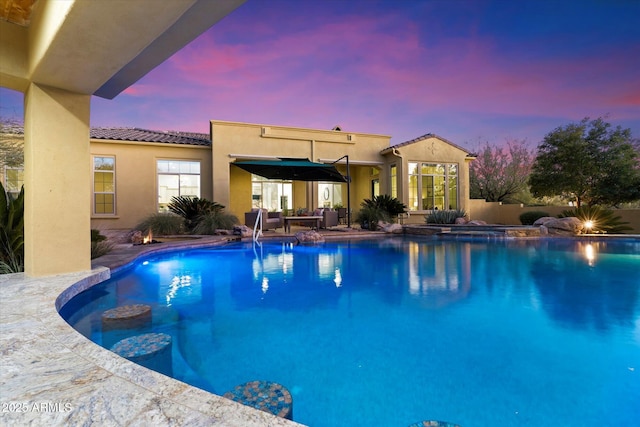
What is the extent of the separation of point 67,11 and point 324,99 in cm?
1769

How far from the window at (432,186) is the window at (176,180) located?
10.5 m

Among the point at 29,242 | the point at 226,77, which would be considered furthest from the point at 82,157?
the point at 226,77

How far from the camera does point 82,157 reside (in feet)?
13.9

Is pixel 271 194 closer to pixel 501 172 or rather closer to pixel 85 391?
pixel 85 391

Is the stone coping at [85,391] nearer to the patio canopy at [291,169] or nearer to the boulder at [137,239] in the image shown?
the boulder at [137,239]

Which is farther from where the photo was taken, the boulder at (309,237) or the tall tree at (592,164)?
the tall tree at (592,164)

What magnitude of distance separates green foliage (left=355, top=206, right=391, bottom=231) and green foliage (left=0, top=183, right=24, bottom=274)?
10.6 meters

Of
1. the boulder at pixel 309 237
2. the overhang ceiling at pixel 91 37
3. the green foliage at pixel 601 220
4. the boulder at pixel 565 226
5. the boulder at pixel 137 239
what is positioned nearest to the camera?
the overhang ceiling at pixel 91 37

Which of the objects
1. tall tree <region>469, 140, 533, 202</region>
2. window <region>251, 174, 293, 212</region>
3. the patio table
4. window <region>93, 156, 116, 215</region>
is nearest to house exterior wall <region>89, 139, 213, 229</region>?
window <region>93, 156, 116, 215</region>

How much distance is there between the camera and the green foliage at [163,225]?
10.5 meters

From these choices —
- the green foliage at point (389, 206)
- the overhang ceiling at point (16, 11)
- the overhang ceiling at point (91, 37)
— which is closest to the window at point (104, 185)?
the overhang ceiling at point (91, 37)

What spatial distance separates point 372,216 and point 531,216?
8.58 meters

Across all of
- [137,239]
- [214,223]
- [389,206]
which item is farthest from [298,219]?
[137,239]

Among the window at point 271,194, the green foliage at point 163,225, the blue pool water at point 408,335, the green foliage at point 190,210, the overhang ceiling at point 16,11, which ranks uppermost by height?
the overhang ceiling at point 16,11
